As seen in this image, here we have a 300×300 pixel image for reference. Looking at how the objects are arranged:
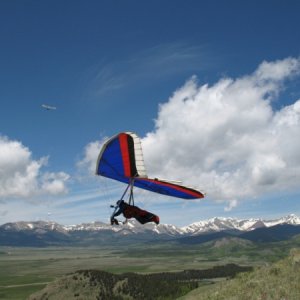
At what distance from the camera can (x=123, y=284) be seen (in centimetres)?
13400

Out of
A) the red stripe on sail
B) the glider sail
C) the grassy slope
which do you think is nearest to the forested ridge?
the grassy slope

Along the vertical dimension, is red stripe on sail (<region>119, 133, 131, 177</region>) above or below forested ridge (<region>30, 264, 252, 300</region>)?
above

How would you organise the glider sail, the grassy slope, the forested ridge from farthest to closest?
the forested ridge → the grassy slope → the glider sail

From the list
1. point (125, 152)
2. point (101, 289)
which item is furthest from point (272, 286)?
point (101, 289)

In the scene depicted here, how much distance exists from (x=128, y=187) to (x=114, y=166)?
5.89 ft

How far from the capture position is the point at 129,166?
985 inches

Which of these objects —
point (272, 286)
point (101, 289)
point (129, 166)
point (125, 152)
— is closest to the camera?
point (125, 152)

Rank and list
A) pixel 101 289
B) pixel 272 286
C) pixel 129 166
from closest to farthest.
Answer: pixel 129 166 → pixel 272 286 → pixel 101 289

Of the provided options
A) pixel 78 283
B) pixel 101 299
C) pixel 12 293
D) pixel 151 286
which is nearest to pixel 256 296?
pixel 101 299

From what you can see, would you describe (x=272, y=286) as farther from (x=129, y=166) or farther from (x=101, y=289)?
(x=101, y=289)

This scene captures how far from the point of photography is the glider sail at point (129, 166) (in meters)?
23.9

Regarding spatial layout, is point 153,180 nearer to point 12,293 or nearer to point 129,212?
point 129,212

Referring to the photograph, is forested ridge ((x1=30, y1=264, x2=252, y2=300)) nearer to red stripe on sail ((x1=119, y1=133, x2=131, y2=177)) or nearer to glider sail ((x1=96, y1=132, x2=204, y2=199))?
glider sail ((x1=96, y1=132, x2=204, y2=199))

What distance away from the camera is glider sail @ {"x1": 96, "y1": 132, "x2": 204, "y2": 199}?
78.4 feet
